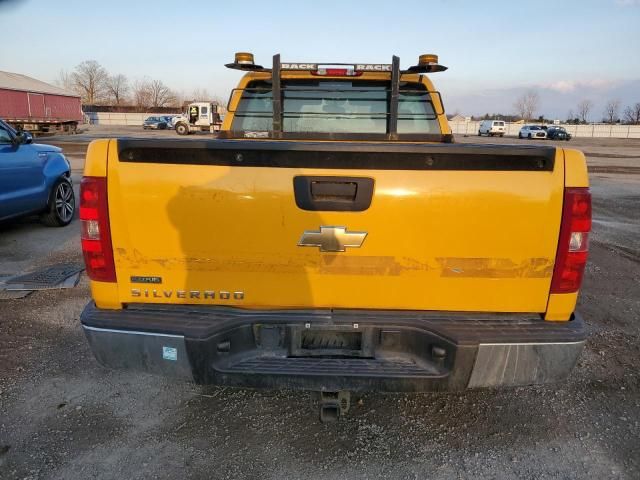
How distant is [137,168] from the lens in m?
2.38

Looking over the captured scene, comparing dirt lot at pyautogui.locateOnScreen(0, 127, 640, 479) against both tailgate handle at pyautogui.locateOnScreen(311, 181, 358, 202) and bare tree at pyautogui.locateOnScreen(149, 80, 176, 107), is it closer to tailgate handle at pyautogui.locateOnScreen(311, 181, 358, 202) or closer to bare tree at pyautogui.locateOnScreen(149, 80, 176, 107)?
tailgate handle at pyautogui.locateOnScreen(311, 181, 358, 202)

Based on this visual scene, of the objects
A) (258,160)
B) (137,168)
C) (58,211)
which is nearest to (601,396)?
(258,160)

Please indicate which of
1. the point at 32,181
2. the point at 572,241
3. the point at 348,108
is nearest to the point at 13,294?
the point at 32,181

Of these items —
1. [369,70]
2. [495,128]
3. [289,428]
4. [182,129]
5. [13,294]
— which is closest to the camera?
[289,428]

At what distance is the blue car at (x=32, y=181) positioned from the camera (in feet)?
22.0

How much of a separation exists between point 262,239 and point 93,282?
0.90 meters

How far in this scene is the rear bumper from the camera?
237cm

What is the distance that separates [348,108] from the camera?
4715 millimetres

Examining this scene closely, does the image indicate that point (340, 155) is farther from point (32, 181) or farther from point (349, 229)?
point (32, 181)

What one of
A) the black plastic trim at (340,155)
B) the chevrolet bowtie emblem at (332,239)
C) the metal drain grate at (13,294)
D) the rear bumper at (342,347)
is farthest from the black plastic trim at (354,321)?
the metal drain grate at (13,294)

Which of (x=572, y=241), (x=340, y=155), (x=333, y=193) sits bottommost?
(x=572, y=241)

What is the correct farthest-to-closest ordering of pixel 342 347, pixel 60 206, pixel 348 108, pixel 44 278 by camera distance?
pixel 60 206 → pixel 44 278 → pixel 348 108 → pixel 342 347

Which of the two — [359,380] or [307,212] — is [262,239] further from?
[359,380]

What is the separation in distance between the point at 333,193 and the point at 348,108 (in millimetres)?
2551
